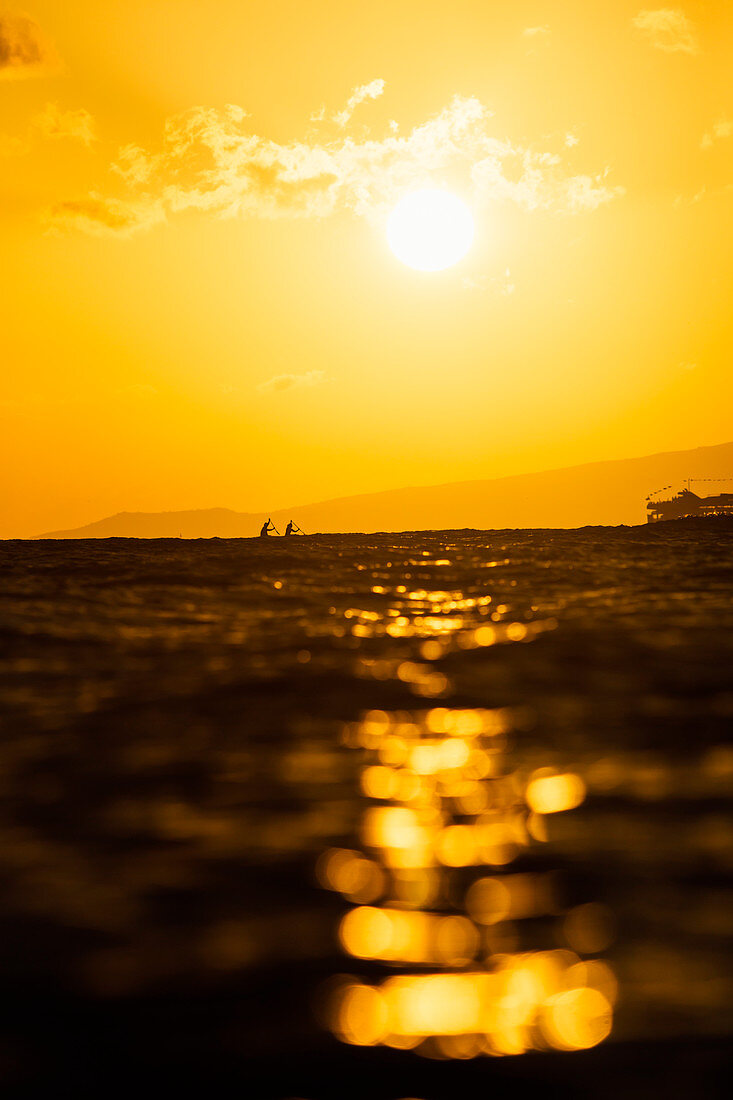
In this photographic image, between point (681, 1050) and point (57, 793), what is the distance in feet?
13.4

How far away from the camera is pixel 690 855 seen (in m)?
4.61

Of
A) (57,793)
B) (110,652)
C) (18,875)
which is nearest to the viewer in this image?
(18,875)

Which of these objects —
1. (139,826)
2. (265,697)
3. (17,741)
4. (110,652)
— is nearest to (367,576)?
(110,652)

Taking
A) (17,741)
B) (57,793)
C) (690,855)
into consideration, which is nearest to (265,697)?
(17,741)

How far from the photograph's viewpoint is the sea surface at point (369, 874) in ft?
10.2

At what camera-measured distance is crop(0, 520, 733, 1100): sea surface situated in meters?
3.12

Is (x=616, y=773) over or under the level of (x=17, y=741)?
under

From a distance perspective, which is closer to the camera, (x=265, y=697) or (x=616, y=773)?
(x=616, y=773)

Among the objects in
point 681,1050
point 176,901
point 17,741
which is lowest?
point 681,1050

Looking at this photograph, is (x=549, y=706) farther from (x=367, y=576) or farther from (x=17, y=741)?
(x=367, y=576)

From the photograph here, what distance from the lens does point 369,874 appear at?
4.55m

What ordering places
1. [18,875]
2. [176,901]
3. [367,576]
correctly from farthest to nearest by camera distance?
[367,576]
[18,875]
[176,901]

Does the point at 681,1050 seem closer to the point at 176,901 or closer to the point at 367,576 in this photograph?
the point at 176,901

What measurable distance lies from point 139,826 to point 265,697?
3.34m
